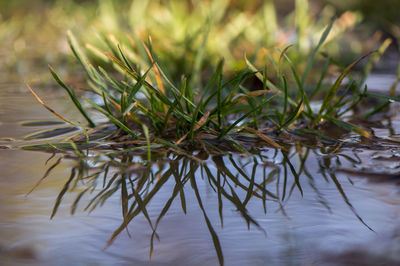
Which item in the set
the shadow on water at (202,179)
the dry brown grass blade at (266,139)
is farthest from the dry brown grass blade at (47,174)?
the dry brown grass blade at (266,139)

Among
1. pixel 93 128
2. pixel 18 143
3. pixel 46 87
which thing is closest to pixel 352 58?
pixel 46 87

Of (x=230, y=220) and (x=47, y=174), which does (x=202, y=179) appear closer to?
(x=230, y=220)

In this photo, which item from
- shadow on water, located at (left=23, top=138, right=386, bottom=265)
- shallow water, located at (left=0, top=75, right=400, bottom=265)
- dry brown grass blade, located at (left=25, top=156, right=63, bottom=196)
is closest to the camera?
shallow water, located at (left=0, top=75, right=400, bottom=265)

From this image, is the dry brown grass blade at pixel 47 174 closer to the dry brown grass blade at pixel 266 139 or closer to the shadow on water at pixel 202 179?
the shadow on water at pixel 202 179

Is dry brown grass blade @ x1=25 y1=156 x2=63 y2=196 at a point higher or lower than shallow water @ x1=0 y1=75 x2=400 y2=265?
higher

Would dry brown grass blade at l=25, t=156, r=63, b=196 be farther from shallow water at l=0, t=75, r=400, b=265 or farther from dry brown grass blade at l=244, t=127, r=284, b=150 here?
dry brown grass blade at l=244, t=127, r=284, b=150

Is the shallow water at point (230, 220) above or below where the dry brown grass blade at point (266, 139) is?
below

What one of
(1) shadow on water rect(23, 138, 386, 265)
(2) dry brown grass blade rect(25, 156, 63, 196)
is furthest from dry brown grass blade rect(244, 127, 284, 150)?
(2) dry brown grass blade rect(25, 156, 63, 196)
